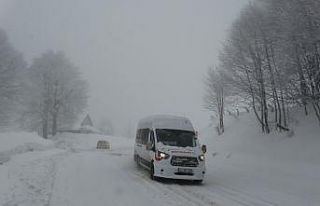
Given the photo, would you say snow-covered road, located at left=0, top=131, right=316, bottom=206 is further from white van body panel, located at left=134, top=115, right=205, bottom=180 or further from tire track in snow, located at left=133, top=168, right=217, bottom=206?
white van body panel, located at left=134, top=115, right=205, bottom=180

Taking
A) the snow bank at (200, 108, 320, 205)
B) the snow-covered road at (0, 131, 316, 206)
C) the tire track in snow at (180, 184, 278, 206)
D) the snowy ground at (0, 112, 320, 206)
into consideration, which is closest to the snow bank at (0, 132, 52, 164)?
the snowy ground at (0, 112, 320, 206)

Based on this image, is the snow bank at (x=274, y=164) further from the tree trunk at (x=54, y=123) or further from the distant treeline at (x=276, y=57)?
the tree trunk at (x=54, y=123)

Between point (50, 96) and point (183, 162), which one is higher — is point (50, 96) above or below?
above

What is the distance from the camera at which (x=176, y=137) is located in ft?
59.1

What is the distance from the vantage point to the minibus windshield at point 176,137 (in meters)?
17.6

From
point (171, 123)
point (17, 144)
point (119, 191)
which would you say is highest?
point (171, 123)

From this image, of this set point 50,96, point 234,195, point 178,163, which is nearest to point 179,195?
point 234,195

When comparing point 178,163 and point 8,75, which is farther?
point 8,75

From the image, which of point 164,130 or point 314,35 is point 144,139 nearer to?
point 164,130

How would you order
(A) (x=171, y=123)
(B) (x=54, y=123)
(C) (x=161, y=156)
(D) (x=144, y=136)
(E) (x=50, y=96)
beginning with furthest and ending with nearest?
(B) (x=54, y=123) → (E) (x=50, y=96) → (D) (x=144, y=136) → (A) (x=171, y=123) → (C) (x=161, y=156)

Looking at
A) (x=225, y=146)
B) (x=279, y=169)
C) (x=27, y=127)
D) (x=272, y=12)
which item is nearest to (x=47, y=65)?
(x=27, y=127)

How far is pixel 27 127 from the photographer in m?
56.9

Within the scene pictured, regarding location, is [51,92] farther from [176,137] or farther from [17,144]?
[176,137]

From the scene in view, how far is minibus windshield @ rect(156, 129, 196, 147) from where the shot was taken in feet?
57.8
